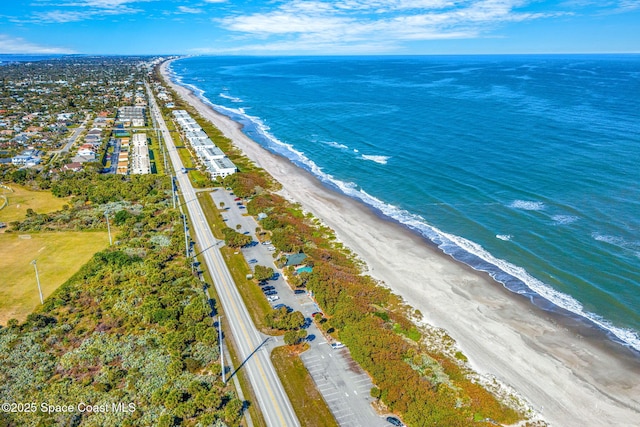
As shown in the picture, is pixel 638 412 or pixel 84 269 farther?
pixel 84 269

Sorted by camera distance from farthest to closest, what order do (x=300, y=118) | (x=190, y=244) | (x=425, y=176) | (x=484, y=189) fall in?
(x=300, y=118), (x=425, y=176), (x=484, y=189), (x=190, y=244)

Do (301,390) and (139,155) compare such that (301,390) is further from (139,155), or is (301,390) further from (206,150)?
(139,155)

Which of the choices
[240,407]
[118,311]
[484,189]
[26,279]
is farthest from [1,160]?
[484,189]

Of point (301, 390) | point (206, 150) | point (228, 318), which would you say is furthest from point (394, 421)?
point (206, 150)

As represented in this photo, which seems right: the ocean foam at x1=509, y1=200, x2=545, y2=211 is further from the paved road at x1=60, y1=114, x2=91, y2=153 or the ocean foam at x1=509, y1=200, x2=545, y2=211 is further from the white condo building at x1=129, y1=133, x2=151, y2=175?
the paved road at x1=60, y1=114, x2=91, y2=153

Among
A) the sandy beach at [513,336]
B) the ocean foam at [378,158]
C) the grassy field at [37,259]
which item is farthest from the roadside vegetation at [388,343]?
the ocean foam at [378,158]

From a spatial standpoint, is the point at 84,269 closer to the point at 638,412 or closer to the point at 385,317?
the point at 385,317

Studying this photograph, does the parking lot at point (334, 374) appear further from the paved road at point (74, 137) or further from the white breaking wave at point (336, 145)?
the paved road at point (74, 137)
